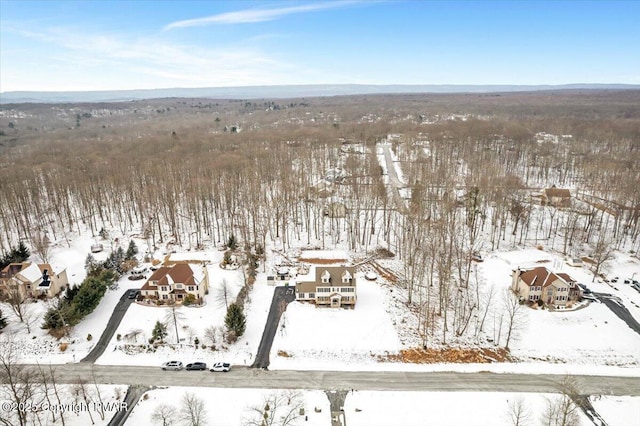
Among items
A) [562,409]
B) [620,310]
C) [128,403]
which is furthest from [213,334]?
[620,310]

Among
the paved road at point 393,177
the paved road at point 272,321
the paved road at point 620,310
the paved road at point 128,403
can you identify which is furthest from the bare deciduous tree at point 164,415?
the paved road at point 393,177

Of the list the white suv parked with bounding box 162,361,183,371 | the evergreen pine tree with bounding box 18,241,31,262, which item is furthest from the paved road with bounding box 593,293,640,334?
the evergreen pine tree with bounding box 18,241,31,262

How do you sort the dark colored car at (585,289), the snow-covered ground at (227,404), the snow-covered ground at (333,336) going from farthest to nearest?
the dark colored car at (585,289) → the snow-covered ground at (333,336) → the snow-covered ground at (227,404)

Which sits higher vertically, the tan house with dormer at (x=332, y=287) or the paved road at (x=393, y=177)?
the paved road at (x=393, y=177)

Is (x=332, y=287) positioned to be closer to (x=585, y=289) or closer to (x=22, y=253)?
(x=585, y=289)

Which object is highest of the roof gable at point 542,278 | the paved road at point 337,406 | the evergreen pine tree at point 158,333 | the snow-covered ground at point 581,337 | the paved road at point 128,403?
the roof gable at point 542,278

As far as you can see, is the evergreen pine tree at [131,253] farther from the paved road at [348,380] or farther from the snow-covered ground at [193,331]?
the paved road at [348,380]

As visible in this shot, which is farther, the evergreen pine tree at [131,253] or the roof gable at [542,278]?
the evergreen pine tree at [131,253]

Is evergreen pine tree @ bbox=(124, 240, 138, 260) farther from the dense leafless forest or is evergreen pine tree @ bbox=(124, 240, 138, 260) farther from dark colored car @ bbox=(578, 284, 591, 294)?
dark colored car @ bbox=(578, 284, 591, 294)
